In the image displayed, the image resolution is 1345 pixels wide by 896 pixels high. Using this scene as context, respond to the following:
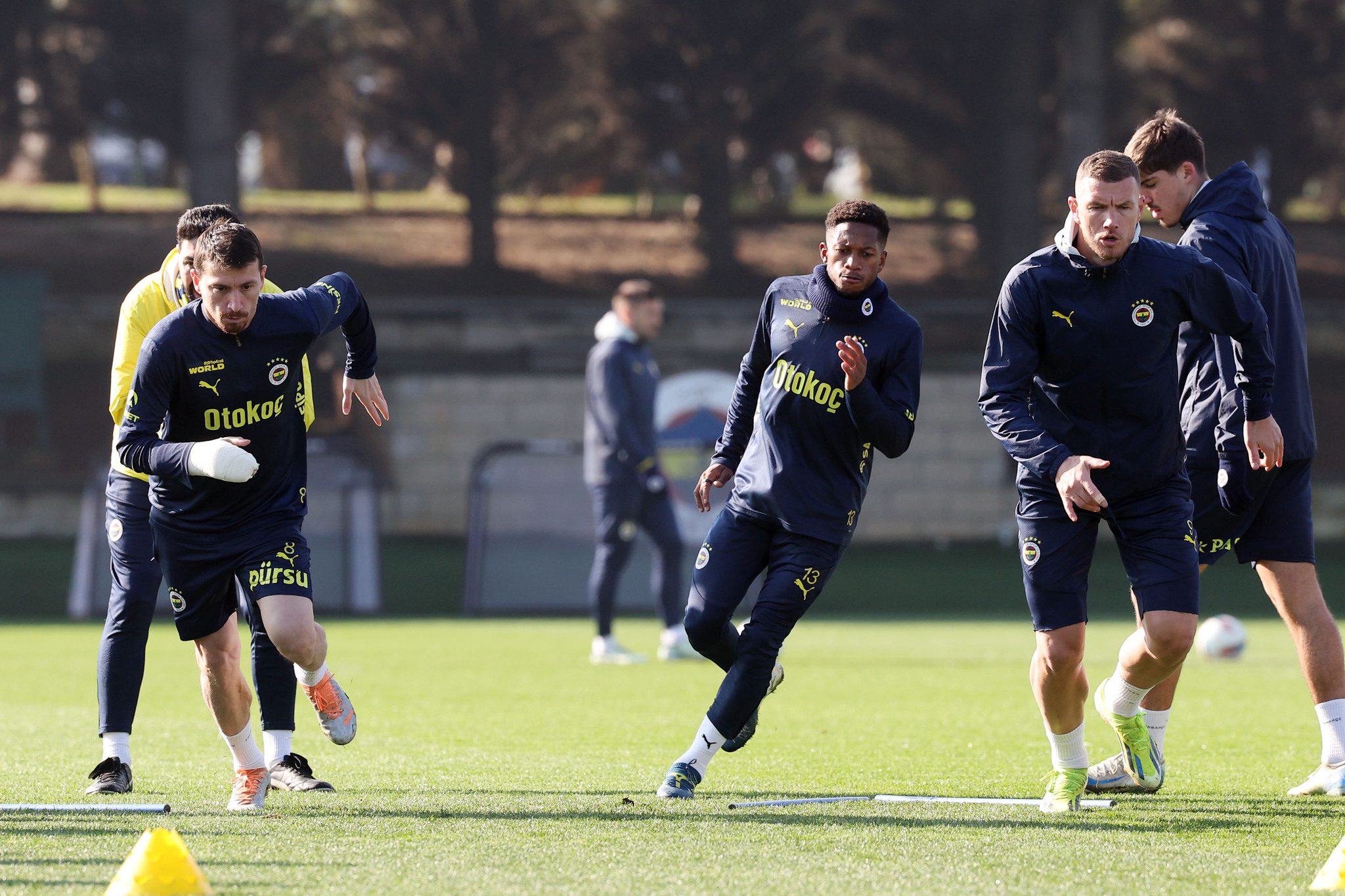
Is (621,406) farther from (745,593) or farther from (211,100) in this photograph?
(211,100)

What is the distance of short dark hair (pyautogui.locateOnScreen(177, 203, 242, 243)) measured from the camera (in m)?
5.49

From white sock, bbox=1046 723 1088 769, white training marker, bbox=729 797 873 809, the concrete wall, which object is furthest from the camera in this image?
the concrete wall

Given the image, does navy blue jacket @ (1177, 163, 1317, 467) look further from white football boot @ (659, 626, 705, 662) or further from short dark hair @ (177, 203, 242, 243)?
white football boot @ (659, 626, 705, 662)

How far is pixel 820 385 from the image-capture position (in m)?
5.39

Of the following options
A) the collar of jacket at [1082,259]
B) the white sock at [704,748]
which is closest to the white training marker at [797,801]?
the white sock at [704,748]

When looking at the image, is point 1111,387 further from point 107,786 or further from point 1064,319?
point 107,786

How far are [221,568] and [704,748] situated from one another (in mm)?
1590

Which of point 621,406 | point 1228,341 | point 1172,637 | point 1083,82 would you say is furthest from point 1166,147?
point 1083,82

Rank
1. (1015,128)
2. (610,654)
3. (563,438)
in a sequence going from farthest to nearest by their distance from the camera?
(1015,128) < (563,438) < (610,654)

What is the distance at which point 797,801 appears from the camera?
17.5 ft

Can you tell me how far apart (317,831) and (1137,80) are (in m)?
22.0

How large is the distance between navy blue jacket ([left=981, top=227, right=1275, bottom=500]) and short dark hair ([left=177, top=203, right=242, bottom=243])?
2.45m

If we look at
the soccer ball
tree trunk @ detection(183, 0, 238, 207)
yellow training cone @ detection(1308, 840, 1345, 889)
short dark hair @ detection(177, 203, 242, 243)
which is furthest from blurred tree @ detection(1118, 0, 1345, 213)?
yellow training cone @ detection(1308, 840, 1345, 889)

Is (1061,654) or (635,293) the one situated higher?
(635,293)
